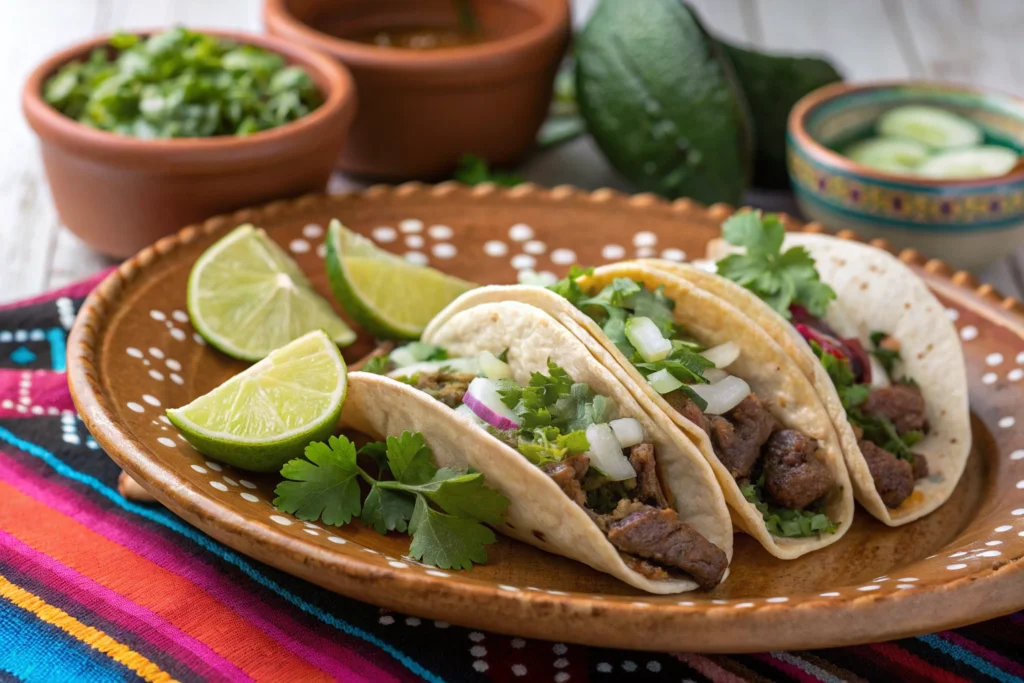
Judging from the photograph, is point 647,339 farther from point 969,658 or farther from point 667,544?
point 969,658

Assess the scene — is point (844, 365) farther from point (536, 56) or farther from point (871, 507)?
point (536, 56)

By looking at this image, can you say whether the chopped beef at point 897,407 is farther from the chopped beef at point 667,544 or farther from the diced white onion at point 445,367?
the diced white onion at point 445,367

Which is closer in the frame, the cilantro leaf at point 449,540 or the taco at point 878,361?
the cilantro leaf at point 449,540

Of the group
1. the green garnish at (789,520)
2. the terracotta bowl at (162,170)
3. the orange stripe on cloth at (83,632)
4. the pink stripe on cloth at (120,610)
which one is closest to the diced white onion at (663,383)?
the green garnish at (789,520)

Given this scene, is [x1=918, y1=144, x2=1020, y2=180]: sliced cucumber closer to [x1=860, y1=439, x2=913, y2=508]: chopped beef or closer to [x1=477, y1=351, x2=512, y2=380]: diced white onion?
[x1=860, y1=439, x2=913, y2=508]: chopped beef

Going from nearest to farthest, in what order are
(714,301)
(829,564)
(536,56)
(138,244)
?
(829,564), (714,301), (138,244), (536,56)

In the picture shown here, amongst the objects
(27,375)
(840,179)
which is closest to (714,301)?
(840,179)

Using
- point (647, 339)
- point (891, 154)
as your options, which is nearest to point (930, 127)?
point (891, 154)
